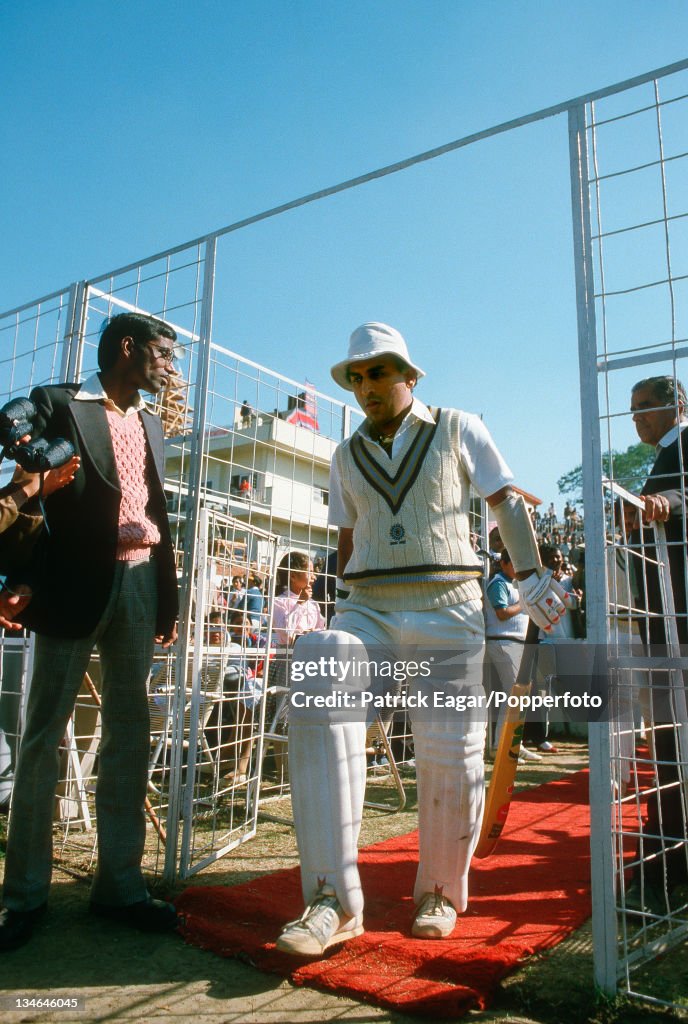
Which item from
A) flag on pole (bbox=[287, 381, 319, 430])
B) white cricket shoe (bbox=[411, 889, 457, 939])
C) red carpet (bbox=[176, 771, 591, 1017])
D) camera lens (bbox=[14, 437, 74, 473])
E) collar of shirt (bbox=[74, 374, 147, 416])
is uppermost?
flag on pole (bbox=[287, 381, 319, 430])

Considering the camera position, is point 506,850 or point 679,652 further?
point 506,850

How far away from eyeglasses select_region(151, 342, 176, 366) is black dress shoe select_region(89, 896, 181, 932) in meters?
2.07

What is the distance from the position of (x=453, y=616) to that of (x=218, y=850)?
1897mm

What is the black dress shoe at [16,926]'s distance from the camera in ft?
7.97

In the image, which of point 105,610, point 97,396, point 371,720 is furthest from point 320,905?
point 97,396

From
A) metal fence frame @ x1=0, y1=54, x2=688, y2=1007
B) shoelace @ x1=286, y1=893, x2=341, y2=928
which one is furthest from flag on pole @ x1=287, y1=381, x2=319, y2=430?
shoelace @ x1=286, y1=893, x2=341, y2=928

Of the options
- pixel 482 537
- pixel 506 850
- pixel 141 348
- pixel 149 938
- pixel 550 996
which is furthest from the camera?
pixel 482 537

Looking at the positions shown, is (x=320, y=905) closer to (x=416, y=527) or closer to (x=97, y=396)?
(x=416, y=527)

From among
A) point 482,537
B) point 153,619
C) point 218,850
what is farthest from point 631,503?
point 482,537

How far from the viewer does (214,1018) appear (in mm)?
1998

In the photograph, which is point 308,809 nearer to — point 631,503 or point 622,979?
point 622,979

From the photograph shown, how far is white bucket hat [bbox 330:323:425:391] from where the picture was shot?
268 cm

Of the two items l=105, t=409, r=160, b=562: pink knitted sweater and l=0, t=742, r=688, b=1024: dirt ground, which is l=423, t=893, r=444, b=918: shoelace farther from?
l=105, t=409, r=160, b=562: pink knitted sweater

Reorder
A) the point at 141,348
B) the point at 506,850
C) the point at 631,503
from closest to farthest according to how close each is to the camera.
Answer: the point at 631,503 < the point at 141,348 < the point at 506,850
